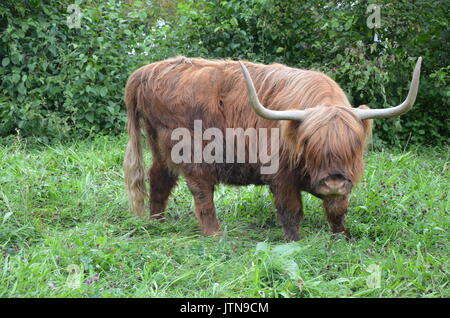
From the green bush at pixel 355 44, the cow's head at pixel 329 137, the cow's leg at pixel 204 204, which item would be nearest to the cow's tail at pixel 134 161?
the cow's leg at pixel 204 204

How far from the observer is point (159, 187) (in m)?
4.63

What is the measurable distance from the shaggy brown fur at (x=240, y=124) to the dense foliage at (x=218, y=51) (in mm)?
2359

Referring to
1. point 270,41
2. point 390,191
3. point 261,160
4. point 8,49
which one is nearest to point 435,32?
point 270,41

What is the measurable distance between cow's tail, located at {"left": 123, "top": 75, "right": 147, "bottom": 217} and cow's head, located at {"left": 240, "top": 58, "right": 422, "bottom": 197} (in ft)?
3.88

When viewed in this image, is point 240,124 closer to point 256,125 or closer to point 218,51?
point 256,125

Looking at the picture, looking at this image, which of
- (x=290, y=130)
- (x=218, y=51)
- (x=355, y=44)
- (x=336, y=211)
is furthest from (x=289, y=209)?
(x=218, y=51)

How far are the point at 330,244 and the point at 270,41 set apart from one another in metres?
3.97

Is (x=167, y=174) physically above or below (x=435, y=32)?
below

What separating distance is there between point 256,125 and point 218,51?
3.24m

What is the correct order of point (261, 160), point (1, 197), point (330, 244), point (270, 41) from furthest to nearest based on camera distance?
point (270, 41) < point (1, 197) < point (261, 160) < point (330, 244)

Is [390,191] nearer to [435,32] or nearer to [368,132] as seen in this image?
[368,132]

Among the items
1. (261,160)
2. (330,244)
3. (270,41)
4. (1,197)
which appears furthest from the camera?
(270,41)

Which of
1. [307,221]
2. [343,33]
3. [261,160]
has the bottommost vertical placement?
[307,221]

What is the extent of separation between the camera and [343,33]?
662 centimetres
